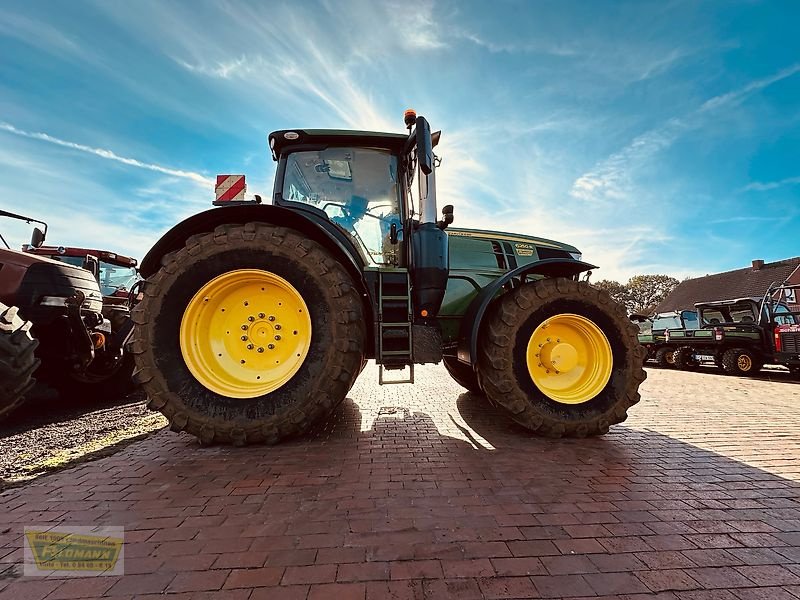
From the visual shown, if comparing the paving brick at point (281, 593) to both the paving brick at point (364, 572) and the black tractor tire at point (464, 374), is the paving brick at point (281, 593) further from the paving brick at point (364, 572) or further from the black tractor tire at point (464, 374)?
the black tractor tire at point (464, 374)

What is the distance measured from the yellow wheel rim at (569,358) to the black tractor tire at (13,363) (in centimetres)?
383

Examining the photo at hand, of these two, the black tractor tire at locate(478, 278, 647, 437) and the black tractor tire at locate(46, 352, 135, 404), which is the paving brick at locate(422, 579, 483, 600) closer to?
the black tractor tire at locate(478, 278, 647, 437)

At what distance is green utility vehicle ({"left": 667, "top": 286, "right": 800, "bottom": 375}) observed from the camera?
913 cm

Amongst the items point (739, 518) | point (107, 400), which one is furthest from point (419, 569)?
point (107, 400)

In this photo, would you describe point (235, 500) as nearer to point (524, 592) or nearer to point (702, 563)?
point (524, 592)

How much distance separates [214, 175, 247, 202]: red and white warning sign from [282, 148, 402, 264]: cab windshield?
39cm

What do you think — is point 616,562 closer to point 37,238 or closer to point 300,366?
point 300,366

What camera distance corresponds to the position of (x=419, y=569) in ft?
5.01

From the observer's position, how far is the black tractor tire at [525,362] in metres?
3.24

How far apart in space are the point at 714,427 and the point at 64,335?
22.0ft

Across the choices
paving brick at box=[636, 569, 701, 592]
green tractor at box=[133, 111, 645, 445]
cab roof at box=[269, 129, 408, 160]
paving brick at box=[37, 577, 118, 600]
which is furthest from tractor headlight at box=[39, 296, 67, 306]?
paving brick at box=[636, 569, 701, 592]

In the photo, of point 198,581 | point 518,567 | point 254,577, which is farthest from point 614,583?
point 198,581

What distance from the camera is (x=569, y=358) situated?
11.4 ft

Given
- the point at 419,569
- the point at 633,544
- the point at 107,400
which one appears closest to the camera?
the point at 419,569
